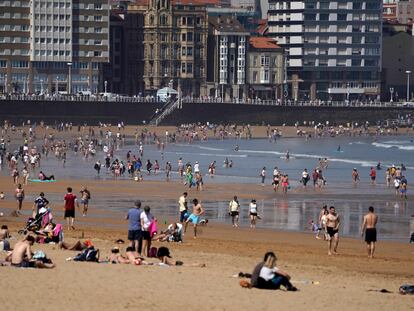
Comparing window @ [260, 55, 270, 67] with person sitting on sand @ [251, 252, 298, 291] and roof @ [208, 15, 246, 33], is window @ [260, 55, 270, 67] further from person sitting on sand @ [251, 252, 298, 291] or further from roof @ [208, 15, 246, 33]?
person sitting on sand @ [251, 252, 298, 291]

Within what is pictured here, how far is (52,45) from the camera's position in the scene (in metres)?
123

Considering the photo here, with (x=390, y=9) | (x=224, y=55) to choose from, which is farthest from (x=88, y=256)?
(x=390, y=9)

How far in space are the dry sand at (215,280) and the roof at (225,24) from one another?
341 feet

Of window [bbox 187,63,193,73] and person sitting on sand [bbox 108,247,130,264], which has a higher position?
window [bbox 187,63,193,73]

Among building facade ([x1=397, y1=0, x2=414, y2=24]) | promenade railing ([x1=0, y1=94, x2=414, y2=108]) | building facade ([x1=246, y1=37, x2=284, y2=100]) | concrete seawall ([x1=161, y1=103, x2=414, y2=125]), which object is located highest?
building facade ([x1=397, y1=0, x2=414, y2=24])

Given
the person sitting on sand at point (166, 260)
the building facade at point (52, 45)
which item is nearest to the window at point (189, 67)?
the building facade at point (52, 45)

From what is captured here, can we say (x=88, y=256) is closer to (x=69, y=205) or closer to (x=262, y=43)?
(x=69, y=205)

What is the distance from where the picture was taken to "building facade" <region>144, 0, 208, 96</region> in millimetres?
132625

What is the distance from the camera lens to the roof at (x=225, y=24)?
446ft

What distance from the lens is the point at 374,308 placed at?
20.8m

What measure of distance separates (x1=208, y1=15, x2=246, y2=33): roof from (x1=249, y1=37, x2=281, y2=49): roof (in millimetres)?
3543

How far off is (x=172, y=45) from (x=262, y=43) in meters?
12.6

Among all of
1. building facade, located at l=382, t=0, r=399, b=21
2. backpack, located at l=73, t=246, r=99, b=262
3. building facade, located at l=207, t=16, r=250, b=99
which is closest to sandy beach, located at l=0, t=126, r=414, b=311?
backpack, located at l=73, t=246, r=99, b=262

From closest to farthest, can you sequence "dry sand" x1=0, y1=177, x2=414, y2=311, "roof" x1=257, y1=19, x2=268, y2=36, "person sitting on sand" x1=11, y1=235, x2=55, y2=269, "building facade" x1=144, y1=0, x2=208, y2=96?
"dry sand" x1=0, y1=177, x2=414, y2=311 < "person sitting on sand" x1=11, y1=235, x2=55, y2=269 < "building facade" x1=144, y1=0, x2=208, y2=96 < "roof" x1=257, y1=19, x2=268, y2=36
